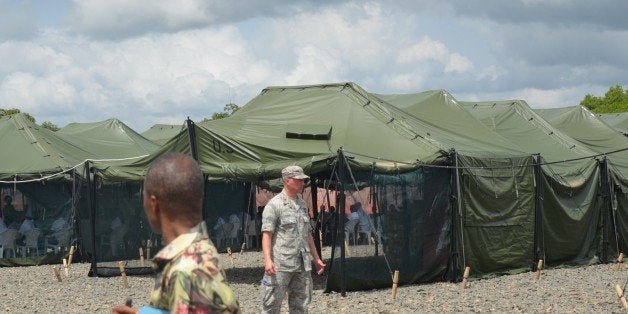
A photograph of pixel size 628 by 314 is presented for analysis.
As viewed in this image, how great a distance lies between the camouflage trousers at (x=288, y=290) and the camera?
30.5 feet

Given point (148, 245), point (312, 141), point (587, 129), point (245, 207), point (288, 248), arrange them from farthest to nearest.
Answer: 1. point (587, 129)
2. point (245, 207)
3. point (148, 245)
4. point (312, 141)
5. point (288, 248)

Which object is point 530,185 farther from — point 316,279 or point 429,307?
point 429,307

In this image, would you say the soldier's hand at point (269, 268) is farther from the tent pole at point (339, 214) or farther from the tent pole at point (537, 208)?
the tent pole at point (537, 208)

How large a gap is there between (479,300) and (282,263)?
574 centimetres

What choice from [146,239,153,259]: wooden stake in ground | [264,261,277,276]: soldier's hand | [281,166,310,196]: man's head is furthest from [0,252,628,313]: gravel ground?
[264,261,277,276]: soldier's hand

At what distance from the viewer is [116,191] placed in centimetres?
1909

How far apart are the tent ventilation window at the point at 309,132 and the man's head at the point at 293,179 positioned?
676cm

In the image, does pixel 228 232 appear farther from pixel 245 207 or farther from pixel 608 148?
pixel 608 148

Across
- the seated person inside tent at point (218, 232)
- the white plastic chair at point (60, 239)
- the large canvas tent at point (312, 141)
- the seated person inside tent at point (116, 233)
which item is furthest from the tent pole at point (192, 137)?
the white plastic chair at point (60, 239)

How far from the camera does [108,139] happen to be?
27672mm

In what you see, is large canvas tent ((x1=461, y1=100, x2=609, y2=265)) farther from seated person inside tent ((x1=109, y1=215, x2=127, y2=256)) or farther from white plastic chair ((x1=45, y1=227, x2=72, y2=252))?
white plastic chair ((x1=45, y1=227, x2=72, y2=252))

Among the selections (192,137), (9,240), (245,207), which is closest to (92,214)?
(192,137)

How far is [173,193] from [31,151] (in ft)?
68.0

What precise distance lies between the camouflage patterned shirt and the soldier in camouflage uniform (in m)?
5.89
